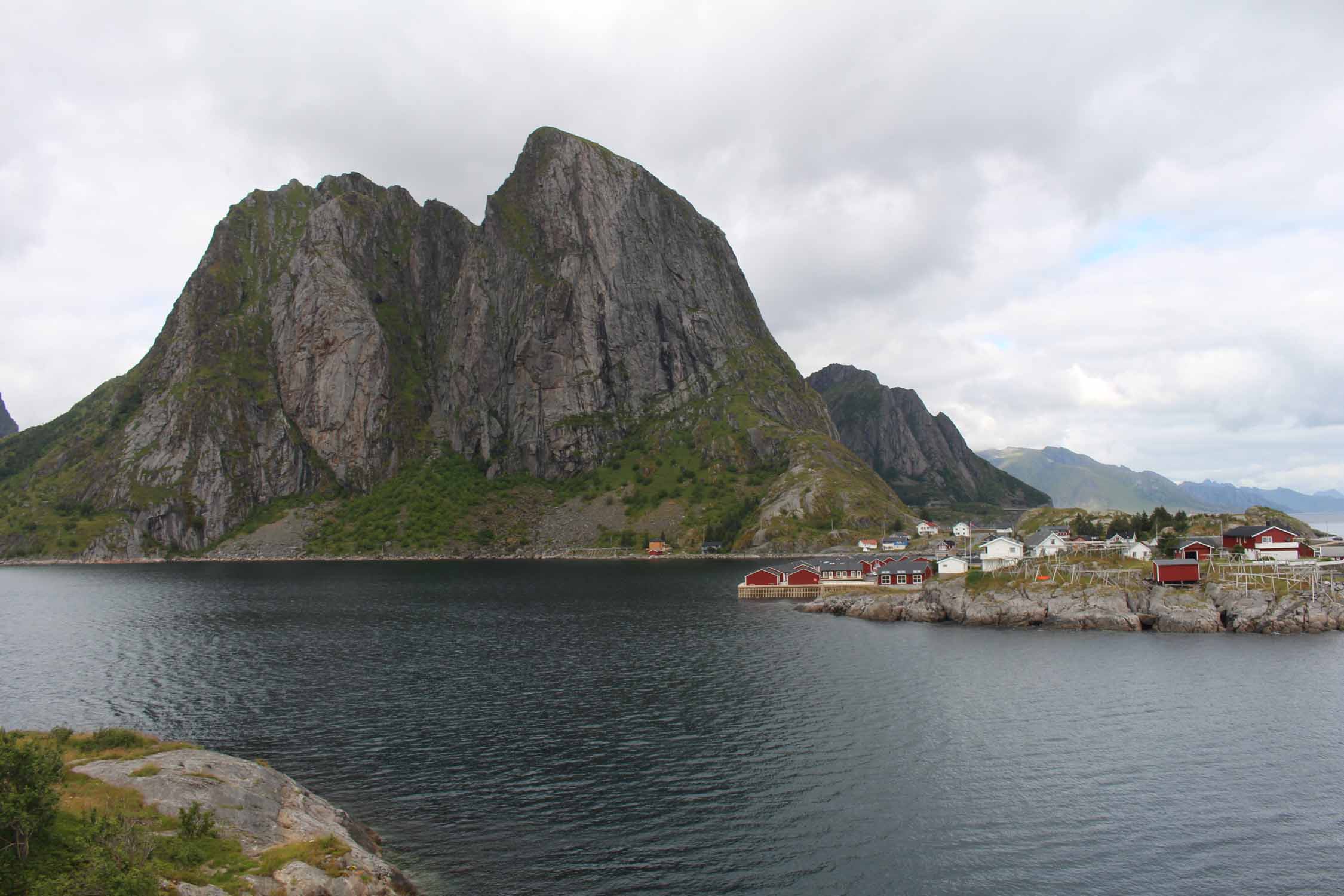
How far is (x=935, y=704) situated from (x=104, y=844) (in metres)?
51.3

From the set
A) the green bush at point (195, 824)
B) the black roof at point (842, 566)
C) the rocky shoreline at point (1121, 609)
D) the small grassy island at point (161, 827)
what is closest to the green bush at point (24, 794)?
the small grassy island at point (161, 827)

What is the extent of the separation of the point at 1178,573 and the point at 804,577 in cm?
5853

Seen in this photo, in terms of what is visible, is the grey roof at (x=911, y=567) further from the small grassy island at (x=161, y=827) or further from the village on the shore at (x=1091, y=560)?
the small grassy island at (x=161, y=827)

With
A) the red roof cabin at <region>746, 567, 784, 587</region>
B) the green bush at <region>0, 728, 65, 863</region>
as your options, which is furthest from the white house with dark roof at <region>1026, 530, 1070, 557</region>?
the green bush at <region>0, 728, 65, 863</region>

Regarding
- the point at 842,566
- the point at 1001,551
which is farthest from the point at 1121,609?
the point at 842,566

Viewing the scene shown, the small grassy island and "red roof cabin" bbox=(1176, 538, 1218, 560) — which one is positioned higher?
"red roof cabin" bbox=(1176, 538, 1218, 560)

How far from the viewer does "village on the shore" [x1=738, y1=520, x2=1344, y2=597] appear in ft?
315

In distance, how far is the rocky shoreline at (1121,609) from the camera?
85875 mm

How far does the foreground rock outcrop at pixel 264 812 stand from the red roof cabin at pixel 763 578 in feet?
337

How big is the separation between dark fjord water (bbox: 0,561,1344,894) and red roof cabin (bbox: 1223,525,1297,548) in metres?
26.9

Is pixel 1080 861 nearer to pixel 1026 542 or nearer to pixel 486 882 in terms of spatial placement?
pixel 486 882

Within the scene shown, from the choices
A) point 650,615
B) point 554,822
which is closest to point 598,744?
point 554,822

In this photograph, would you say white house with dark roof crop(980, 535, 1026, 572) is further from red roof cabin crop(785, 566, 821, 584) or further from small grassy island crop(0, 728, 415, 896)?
small grassy island crop(0, 728, 415, 896)

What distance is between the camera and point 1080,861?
106 ft
